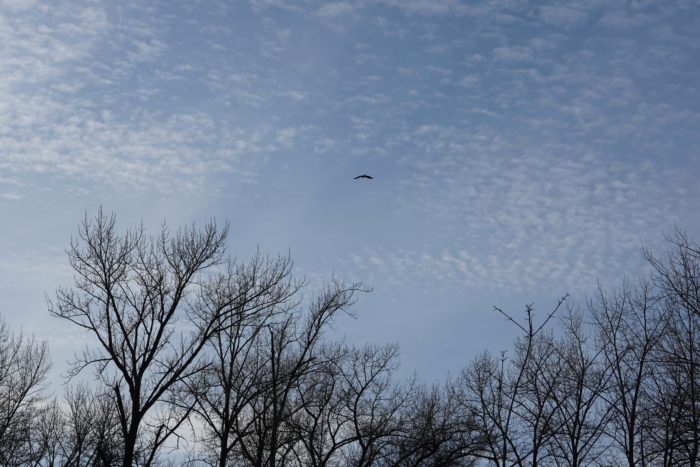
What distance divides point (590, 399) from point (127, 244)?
17462 millimetres

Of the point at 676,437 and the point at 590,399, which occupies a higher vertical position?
the point at 590,399

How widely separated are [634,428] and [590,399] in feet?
6.86

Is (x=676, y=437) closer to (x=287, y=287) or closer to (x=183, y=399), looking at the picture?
(x=287, y=287)

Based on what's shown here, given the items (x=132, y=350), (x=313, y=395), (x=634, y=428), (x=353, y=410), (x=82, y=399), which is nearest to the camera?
(x=132, y=350)

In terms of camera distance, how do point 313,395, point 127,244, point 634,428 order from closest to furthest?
Result: point 127,244, point 634,428, point 313,395

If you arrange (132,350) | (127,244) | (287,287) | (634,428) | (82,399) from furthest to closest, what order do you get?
(82,399) → (634,428) → (287,287) → (127,244) → (132,350)

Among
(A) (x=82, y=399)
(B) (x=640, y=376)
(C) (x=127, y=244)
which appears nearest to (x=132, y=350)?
(C) (x=127, y=244)

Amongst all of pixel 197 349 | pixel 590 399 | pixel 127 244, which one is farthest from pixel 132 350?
pixel 590 399

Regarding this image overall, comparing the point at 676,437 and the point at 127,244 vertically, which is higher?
the point at 127,244

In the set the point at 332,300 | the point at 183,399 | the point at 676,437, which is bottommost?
the point at 676,437

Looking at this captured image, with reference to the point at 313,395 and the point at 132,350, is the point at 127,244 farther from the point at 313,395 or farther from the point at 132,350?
the point at 313,395

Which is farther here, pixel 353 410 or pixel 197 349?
pixel 353 410

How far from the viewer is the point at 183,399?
82.3 ft

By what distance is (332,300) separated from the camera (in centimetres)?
2592
